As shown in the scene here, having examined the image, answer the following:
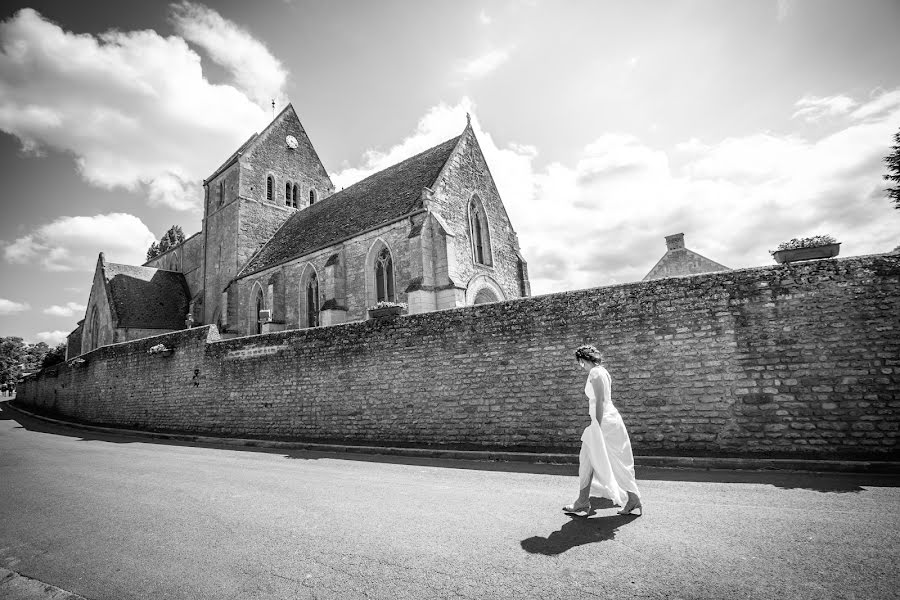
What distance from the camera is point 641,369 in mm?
8414

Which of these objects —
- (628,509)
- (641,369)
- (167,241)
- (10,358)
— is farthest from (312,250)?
(10,358)

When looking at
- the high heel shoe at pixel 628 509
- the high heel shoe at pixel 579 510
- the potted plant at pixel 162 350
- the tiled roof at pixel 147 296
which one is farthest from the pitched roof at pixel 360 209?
the high heel shoe at pixel 628 509

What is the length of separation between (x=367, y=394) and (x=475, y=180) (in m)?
13.1

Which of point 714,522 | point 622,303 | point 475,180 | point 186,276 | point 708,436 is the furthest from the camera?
point 186,276

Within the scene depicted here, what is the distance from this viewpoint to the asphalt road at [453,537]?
323 cm

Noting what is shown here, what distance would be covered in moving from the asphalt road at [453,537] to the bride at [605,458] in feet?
0.73

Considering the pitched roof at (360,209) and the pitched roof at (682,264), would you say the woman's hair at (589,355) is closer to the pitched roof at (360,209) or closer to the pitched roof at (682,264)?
the pitched roof at (360,209)

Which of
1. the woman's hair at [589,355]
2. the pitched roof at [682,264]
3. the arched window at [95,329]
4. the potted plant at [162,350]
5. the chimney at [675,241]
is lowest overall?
the woman's hair at [589,355]

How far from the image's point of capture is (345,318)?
755 inches

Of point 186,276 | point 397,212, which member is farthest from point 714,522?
point 186,276

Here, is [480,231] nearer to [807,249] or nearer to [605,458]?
[807,249]

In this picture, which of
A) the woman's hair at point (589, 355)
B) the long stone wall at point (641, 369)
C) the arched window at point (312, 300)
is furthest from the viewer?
the arched window at point (312, 300)

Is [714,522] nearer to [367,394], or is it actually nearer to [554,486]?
[554,486]

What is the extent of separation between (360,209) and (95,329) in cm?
2651
